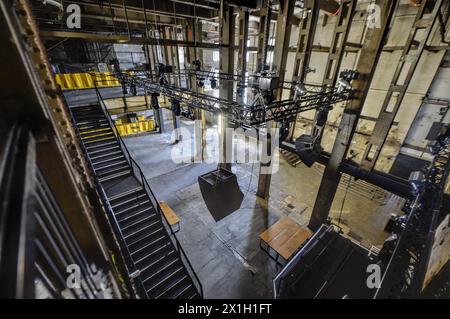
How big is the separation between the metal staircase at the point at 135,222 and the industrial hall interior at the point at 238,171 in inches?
1.8

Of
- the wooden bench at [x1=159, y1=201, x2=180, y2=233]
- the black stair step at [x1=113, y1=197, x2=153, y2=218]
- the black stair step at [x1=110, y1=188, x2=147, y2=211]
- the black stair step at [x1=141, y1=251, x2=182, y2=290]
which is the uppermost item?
the black stair step at [x1=110, y1=188, x2=147, y2=211]

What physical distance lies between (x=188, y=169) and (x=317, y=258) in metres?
7.98

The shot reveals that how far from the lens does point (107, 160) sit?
24.7 ft

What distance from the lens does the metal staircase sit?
5387mm

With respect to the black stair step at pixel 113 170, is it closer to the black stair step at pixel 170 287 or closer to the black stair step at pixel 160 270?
the black stair step at pixel 160 270

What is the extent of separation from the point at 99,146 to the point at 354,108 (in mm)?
8876

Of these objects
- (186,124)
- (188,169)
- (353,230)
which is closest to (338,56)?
(353,230)

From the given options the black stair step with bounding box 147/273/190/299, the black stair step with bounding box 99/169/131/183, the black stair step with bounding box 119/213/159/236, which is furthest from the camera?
the black stair step with bounding box 99/169/131/183

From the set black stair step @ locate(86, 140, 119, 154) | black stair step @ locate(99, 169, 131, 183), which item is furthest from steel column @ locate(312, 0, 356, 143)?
black stair step @ locate(86, 140, 119, 154)

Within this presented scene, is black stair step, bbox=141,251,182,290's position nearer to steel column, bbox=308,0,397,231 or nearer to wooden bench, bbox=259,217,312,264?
wooden bench, bbox=259,217,312,264

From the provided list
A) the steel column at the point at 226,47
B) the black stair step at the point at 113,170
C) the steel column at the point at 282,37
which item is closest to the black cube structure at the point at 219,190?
the steel column at the point at 226,47

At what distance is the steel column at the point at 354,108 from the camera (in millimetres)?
4984

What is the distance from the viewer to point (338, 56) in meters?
5.89

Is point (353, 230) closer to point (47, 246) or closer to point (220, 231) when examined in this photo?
point (220, 231)
